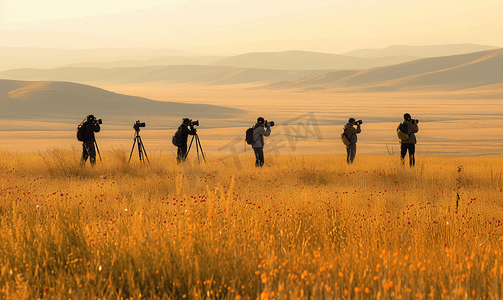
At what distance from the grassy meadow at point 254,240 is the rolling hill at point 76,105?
1567 inches

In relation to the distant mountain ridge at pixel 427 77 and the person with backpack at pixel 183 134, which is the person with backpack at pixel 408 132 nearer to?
the person with backpack at pixel 183 134

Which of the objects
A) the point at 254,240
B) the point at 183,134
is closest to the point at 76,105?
the point at 183,134

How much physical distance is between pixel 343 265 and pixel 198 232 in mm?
1325

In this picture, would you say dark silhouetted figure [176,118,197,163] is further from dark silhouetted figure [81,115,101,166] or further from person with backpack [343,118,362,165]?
person with backpack [343,118,362,165]

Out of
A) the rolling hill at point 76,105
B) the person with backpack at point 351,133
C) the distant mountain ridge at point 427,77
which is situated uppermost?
the distant mountain ridge at point 427,77

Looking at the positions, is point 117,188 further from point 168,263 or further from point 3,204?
point 168,263

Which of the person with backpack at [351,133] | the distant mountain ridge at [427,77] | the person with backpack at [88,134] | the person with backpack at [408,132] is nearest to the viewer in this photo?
the person with backpack at [88,134]

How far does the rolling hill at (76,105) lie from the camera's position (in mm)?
50500

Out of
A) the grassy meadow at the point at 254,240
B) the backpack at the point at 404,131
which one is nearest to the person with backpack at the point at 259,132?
the grassy meadow at the point at 254,240

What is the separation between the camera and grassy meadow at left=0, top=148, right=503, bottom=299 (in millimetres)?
3836

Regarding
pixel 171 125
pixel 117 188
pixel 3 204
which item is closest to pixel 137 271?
pixel 3 204

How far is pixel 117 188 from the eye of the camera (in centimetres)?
949

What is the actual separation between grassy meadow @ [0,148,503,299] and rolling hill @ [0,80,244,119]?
131 ft

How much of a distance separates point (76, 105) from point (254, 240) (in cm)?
5543
